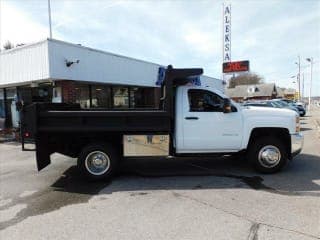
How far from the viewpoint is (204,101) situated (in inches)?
291

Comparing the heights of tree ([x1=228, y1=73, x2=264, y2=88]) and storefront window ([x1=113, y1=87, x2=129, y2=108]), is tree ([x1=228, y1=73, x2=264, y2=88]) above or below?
above

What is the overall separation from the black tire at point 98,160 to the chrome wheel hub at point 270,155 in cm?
339

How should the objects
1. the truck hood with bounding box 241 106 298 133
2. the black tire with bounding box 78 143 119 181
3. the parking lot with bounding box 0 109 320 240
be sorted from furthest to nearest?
1. the truck hood with bounding box 241 106 298 133
2. the black tire with bounding box 78 143 119 181
3. the parking lot with bounding box 0 109 320 240

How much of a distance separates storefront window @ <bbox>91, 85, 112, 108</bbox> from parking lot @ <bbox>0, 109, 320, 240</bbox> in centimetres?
922

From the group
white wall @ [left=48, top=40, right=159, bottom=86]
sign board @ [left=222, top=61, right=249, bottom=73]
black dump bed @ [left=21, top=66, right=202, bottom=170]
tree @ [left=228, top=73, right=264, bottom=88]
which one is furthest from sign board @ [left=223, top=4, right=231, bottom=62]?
tree @ [left=228, top=73, right=264, bottom=88]

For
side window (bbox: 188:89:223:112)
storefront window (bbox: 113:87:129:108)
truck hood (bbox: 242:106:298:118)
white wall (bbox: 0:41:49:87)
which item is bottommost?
truck hood (bbox: 242:106:298:118)

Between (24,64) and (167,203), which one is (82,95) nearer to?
(24,64)

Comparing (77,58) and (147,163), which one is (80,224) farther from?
(77,58)

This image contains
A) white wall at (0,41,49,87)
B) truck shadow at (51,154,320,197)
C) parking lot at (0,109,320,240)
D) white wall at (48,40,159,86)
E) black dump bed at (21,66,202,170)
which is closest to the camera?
parking lot at (0,109,320,240)

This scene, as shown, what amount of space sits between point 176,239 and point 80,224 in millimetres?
1535

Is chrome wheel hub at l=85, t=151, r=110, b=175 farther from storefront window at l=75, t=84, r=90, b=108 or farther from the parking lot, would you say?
storefront window at l=75, t=84, r=90, b=108

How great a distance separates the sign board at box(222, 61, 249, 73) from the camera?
33338mm

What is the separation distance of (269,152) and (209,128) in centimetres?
151

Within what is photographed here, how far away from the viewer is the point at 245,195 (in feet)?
19.1
